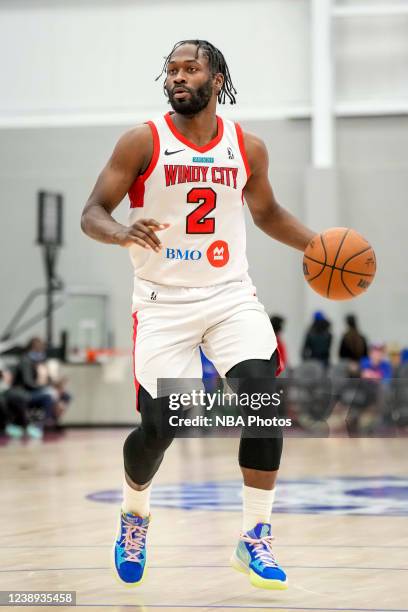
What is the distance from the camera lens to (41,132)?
19453 millimetres

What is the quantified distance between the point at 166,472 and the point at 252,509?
5.66 meters

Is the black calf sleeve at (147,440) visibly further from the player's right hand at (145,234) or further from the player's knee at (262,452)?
the player's right hand at (145,234)

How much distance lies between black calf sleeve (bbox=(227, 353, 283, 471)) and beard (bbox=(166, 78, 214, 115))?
0.99m

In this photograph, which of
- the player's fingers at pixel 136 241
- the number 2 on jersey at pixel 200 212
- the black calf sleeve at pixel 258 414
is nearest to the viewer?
the player's fingers at pixel 136 241

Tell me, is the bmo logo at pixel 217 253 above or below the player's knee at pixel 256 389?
above

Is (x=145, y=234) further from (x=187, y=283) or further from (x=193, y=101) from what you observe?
(x=193, y=101)

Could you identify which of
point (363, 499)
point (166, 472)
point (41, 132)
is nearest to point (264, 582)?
point (363, 499)

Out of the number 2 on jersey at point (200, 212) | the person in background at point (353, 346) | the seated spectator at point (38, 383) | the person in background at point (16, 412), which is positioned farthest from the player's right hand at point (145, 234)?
the person in background at point (353, 346)

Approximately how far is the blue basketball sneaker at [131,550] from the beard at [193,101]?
61.7 inches

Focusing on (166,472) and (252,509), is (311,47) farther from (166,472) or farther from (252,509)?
(252,509)

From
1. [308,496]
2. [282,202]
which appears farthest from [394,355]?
[308,496]

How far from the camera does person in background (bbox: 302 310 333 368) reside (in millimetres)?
15742

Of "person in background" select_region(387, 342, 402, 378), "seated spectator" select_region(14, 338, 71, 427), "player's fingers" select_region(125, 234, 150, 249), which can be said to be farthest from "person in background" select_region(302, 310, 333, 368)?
"player's fingers" select_region(125, 234, 150, 249)

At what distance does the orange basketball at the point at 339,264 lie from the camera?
4.43 m
